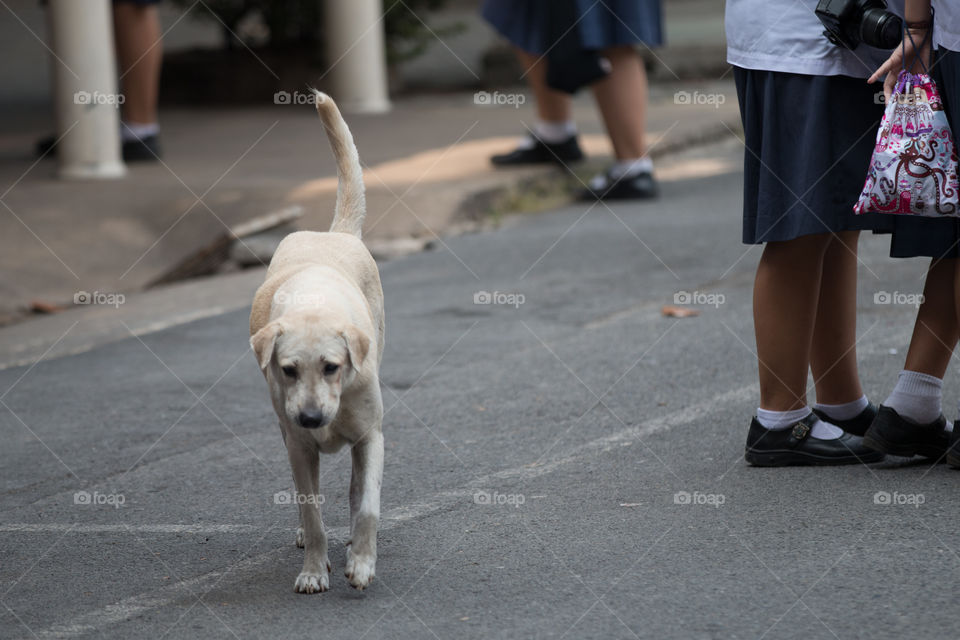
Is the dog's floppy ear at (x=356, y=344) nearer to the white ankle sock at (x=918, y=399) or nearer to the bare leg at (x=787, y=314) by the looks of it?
the bare leg at (x=787, y=314)

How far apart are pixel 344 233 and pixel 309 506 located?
944 millimetres

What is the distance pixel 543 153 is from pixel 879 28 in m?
5.71

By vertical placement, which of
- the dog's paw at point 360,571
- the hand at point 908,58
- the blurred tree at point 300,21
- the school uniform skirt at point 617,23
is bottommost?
the blurred tree at point 300,21

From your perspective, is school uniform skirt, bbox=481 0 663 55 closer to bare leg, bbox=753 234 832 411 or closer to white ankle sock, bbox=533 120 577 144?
white ankle sock, bbox=533 120 577 144

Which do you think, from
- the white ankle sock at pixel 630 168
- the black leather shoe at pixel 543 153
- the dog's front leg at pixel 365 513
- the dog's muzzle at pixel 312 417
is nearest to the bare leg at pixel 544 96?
the black leather shoe at pixel 543 153

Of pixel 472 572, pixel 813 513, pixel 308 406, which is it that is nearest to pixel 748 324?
pixel 813 513

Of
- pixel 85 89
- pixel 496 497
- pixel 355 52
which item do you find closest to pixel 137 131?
pixel 85 89

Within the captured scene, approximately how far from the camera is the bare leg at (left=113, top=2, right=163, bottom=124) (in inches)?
358

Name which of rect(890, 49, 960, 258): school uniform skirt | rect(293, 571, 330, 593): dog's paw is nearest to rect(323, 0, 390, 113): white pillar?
rect(890, 49, 960, 258): school uniform skirt

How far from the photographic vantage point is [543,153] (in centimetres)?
909

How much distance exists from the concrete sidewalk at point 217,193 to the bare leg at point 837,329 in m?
4.12

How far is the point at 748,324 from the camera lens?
18.0ft

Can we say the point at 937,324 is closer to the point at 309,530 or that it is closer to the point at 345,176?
the point at 345,176

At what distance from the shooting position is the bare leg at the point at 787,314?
3697 mm
